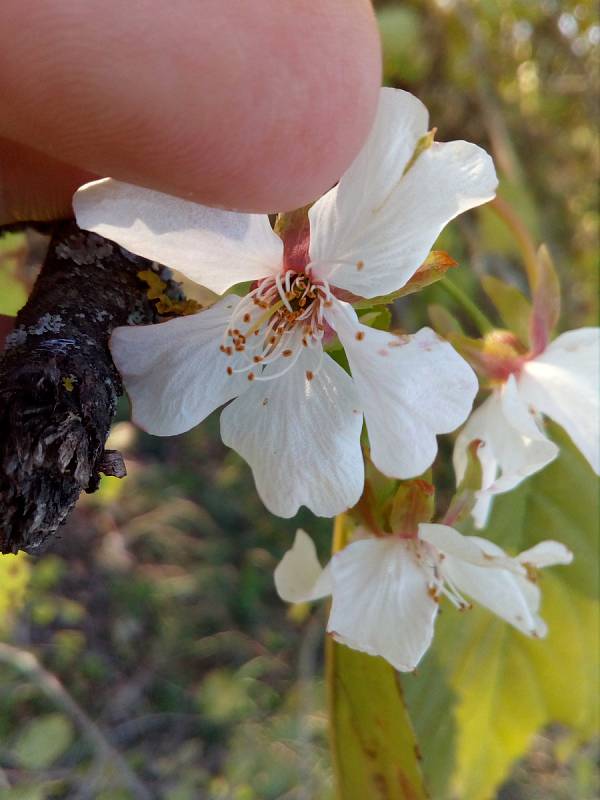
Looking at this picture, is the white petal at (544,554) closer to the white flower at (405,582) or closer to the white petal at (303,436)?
the white flower at (405,582)

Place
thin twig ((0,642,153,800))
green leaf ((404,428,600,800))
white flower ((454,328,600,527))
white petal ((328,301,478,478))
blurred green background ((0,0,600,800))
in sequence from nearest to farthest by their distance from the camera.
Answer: white petal ((328,301,478,478)) < white flower ((454,328,600,527)) < green leaf ((404,428,600,800)) < thin twig ((0,642,153,800)) < blurred green background ((0,0,600,800))

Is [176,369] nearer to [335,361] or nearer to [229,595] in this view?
[335,361]

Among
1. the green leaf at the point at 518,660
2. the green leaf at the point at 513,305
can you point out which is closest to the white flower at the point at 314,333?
the green leaf at the point at 513,305

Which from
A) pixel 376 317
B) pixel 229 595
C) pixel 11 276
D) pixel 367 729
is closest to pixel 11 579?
pixel 11 276

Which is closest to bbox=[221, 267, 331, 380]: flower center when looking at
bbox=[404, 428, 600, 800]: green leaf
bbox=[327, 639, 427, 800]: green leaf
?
bbox=[327, 639, 427, 800]: green leaf

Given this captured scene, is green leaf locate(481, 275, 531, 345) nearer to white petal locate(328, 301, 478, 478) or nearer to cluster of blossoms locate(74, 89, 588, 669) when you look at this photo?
cluster of blossoms locate(74, 89, 588, 669)
